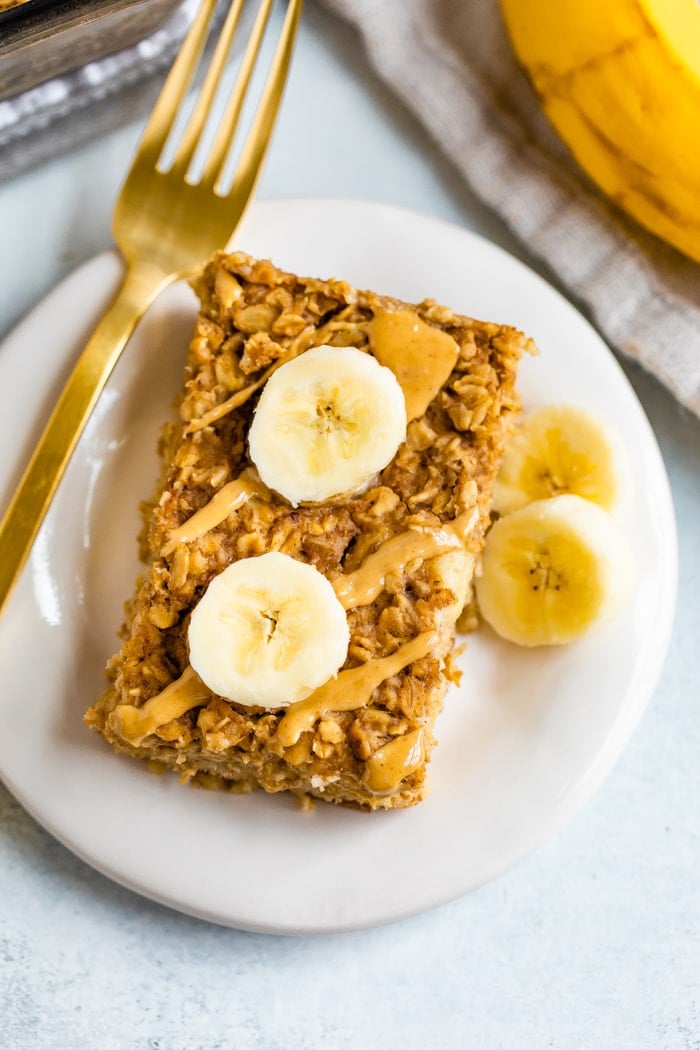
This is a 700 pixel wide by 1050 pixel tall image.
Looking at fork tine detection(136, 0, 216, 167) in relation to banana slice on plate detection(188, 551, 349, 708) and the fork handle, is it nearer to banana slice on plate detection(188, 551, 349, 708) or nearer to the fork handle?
the fork handle

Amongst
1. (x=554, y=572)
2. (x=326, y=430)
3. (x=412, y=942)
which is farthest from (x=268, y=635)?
(x=412, y=942)

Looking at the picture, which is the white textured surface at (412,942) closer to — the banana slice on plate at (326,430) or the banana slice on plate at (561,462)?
the banana slice on plate at (561,462)

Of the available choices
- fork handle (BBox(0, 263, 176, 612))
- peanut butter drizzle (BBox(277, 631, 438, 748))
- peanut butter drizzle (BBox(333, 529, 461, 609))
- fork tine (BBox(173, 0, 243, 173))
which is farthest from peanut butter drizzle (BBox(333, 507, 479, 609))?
fork tine (BBox(173, 0, 243, 173))

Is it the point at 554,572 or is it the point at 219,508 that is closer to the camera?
the point at 219,508

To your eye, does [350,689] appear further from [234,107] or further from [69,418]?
[234,107]

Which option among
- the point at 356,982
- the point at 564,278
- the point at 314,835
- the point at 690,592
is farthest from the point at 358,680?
the point at 564,278

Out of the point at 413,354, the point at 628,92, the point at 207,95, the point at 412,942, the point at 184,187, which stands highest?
the point at 207,95
